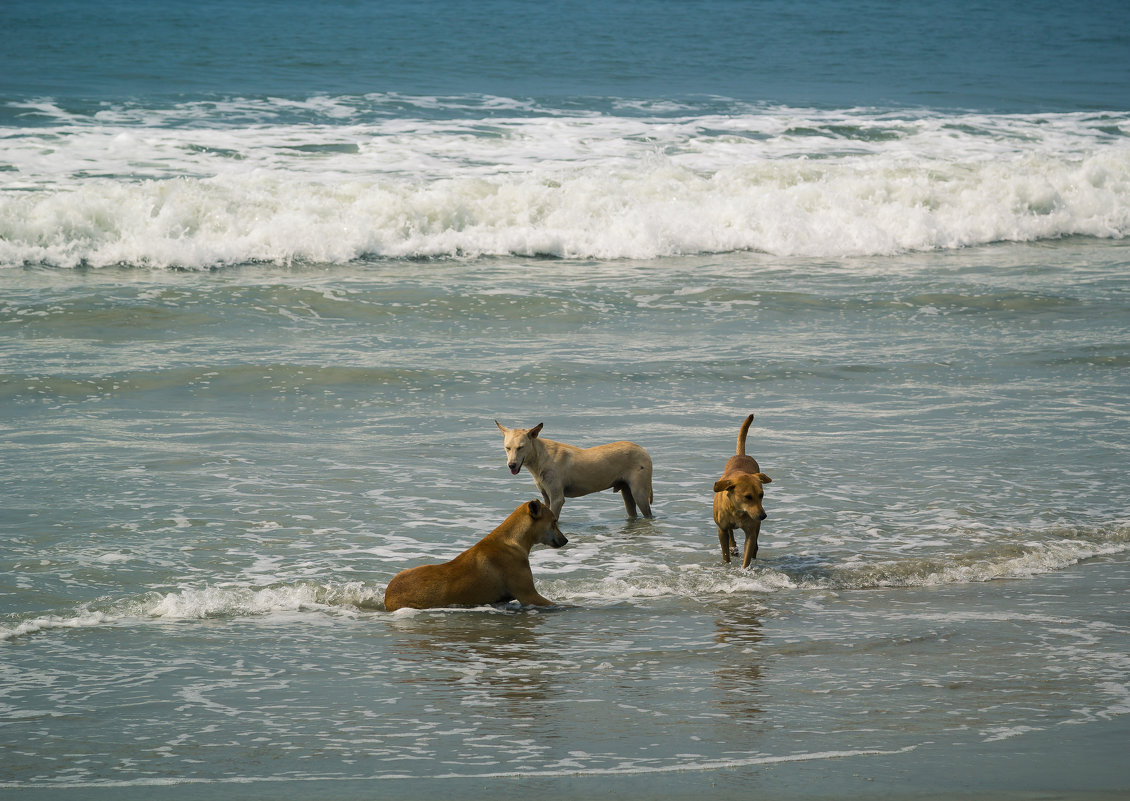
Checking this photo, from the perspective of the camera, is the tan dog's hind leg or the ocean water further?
the tan dog's hind leg

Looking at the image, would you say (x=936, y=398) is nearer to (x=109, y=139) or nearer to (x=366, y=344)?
(x=366, y=344)

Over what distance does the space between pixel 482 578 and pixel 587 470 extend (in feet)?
5.82

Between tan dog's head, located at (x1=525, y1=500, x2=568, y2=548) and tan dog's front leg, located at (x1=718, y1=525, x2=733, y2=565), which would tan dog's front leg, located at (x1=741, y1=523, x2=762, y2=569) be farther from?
tan dog's head, located at (x1=525, y1=500, x2=568, y2=548)

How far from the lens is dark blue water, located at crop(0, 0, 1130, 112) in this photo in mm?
32594

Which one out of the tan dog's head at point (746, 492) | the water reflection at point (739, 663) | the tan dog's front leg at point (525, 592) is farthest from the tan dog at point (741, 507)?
the tan dog's front leg at point (525, 592)

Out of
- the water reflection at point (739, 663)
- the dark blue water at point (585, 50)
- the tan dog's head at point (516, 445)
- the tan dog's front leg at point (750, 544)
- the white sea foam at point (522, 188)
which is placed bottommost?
the water reflection at point (739, 663)

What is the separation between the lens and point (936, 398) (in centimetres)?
1084

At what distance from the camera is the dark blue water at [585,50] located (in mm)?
32594

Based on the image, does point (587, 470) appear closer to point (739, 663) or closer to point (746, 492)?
point (746, 492)

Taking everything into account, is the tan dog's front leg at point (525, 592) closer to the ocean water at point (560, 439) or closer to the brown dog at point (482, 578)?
the brown dog at point (482, 578)

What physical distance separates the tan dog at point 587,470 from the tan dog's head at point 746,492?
1159 mm

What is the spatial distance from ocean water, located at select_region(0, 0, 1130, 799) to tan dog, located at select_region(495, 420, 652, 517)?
0.82 ft

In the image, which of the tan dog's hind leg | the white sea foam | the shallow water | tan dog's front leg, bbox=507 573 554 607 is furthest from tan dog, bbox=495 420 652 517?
the white sea foam

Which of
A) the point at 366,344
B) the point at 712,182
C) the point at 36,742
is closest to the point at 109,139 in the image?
the point at 712,182
